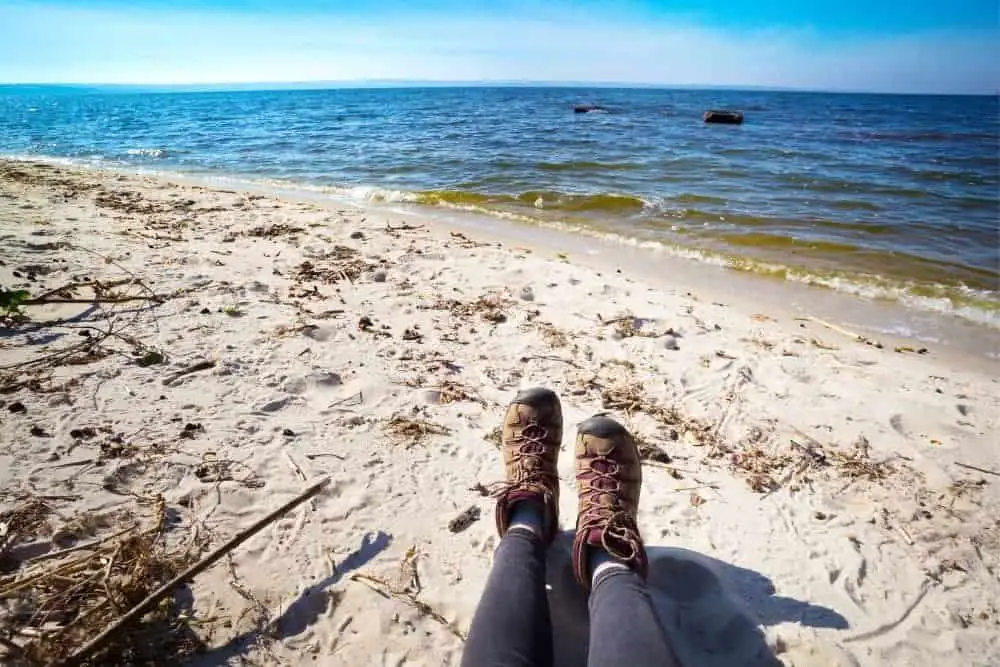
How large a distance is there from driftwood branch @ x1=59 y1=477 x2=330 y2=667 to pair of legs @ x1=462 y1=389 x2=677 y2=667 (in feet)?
2.86

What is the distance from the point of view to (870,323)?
485 cm

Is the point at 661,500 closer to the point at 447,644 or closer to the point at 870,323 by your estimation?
the point at 447,644

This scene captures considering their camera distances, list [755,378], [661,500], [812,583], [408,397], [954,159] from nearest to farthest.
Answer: [812,583] → [661,500] → [408,397] → [755,378] → [954,159]

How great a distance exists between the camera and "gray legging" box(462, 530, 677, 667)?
55.2 inches

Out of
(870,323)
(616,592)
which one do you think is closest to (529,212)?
→ (870,323)

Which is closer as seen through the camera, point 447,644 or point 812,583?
point 447,644

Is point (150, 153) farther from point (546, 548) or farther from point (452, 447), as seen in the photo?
point (546, 548)

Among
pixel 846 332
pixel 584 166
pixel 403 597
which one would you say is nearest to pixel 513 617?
pixel 403 597

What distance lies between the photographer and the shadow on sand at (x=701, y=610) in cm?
174

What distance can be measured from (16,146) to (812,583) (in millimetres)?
28297

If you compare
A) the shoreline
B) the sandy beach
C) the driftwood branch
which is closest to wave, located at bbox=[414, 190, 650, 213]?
the shoreline

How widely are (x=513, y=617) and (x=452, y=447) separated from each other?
125cm

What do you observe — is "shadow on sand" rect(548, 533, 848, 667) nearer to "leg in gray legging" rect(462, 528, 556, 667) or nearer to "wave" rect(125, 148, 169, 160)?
"leg in gray legging" rect(462, 528, 556, 667)

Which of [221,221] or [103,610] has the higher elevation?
[221,221]
